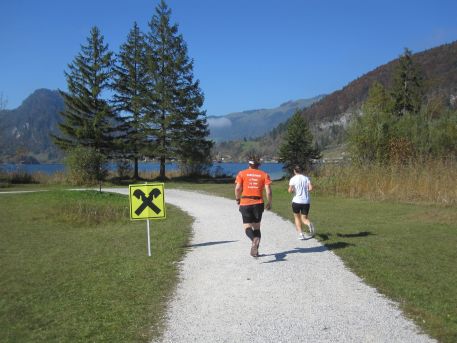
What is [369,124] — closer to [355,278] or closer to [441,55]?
[355,278]

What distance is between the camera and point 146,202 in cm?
1052

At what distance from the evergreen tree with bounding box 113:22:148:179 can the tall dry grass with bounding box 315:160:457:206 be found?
20.3 meters

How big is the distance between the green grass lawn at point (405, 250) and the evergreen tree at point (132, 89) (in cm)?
2388

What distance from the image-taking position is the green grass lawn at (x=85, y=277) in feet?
19.3

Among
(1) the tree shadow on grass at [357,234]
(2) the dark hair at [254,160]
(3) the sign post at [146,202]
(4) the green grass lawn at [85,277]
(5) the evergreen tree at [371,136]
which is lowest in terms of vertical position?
(4) the green grass lawn at [85,277]

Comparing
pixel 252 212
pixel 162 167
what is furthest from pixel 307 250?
pixel 162 167

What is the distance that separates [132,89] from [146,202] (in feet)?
107

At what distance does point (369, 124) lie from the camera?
93.6 ft

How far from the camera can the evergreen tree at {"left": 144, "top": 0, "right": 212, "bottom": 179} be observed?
3834cm

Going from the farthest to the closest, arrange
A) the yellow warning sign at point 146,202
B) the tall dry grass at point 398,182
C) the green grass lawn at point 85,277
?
the tall dry grass at point 398,182 < the yellow warning sign at point 146,202 < the green grass lawn at point 85,277

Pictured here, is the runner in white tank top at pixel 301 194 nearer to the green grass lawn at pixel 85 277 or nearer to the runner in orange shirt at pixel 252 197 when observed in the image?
the runner in orange shirt at pixel 252 197

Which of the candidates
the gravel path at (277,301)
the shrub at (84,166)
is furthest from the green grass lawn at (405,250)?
the shrub at (84,166)

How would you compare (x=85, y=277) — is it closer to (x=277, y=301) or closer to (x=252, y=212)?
(x=252, y=212)

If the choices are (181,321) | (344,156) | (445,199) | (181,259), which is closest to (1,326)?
(181,321)
